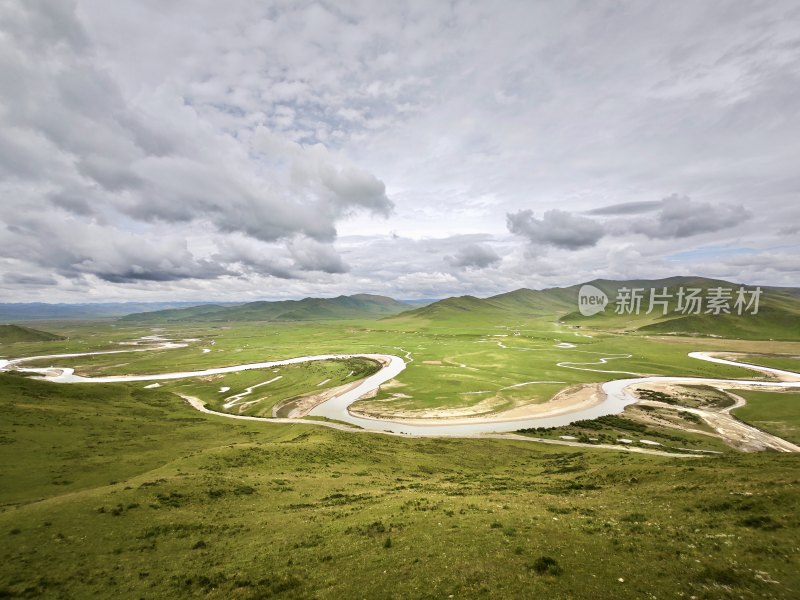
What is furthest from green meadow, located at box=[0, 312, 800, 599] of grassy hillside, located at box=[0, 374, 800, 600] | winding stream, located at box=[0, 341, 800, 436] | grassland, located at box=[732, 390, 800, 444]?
grassland, located at box=[732, 390, 800, 444]

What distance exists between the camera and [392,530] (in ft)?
83.0

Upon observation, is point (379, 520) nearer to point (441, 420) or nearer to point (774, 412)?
point (441, 420)

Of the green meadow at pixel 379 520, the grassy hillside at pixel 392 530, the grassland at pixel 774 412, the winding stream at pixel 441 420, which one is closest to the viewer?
the grassy hillside at pixel 392 530

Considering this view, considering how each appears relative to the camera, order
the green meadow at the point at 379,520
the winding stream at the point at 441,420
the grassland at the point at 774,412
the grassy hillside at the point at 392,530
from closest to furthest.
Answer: the grassy hillside at the point at 392,530
the green meadow at the point at 379,520
the grassland at the point at 774,412
the winding stream at the point at 441,420

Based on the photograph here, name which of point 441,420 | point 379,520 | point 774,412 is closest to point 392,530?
point 379,520

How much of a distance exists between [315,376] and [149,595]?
439 ft

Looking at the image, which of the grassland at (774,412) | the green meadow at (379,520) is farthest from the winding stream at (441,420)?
the green meadow at (379,520)

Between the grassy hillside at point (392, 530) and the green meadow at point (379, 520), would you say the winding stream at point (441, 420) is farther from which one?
the grassy hillside at point (392, 530)

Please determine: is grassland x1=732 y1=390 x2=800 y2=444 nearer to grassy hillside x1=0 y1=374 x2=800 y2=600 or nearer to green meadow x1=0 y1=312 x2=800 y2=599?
green meadow x1=0 y1=312 x2=800 y2=599

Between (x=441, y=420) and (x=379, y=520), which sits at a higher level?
(x=379, y=520)

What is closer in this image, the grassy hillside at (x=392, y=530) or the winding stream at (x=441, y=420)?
the grassy hillside at (x=392, y=530)

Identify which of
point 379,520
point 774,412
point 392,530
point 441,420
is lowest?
point 441,420

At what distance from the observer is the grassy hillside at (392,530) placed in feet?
55.4

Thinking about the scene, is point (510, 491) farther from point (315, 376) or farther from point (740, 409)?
point (315, 376)
